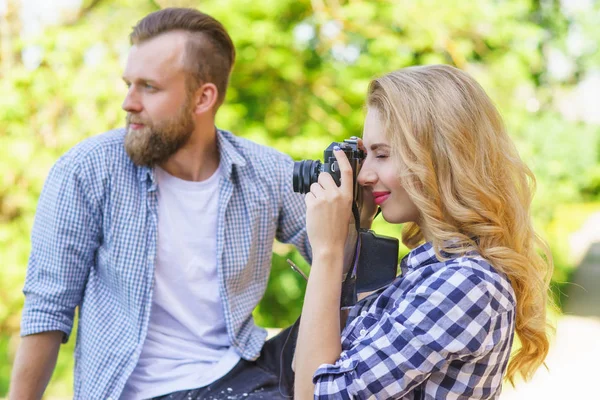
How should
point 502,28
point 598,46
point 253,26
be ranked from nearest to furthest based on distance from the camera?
point 253,26, point 502,28, point 598,46

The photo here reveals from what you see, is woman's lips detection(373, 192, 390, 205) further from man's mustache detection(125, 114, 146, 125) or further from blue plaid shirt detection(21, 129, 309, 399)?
man's mustache detection(125, 114, 146, 125)

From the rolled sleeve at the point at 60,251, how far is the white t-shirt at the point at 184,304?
0.77 ft

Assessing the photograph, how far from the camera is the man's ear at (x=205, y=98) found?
8.16 ft

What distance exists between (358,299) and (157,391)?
29.5 inches

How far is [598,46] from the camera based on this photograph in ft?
43.2

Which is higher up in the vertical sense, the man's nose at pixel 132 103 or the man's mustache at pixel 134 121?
the man's nose at pixel 132 103

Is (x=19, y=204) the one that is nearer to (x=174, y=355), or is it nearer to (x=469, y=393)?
(x=174, y=355)

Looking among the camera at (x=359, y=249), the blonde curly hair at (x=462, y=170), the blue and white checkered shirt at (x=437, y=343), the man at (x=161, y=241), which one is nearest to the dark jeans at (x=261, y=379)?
the man at (x=161, y=241)

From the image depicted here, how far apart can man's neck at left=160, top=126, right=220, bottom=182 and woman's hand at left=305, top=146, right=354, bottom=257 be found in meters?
0.80

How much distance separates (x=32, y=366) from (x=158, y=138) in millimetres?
821

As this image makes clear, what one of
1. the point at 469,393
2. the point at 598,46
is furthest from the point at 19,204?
the point at 598,46

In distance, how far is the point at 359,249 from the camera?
181cm

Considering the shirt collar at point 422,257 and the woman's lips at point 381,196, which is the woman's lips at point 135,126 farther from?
the shirt collar at point 422,257

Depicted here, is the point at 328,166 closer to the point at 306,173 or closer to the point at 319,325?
the point at 306,173
